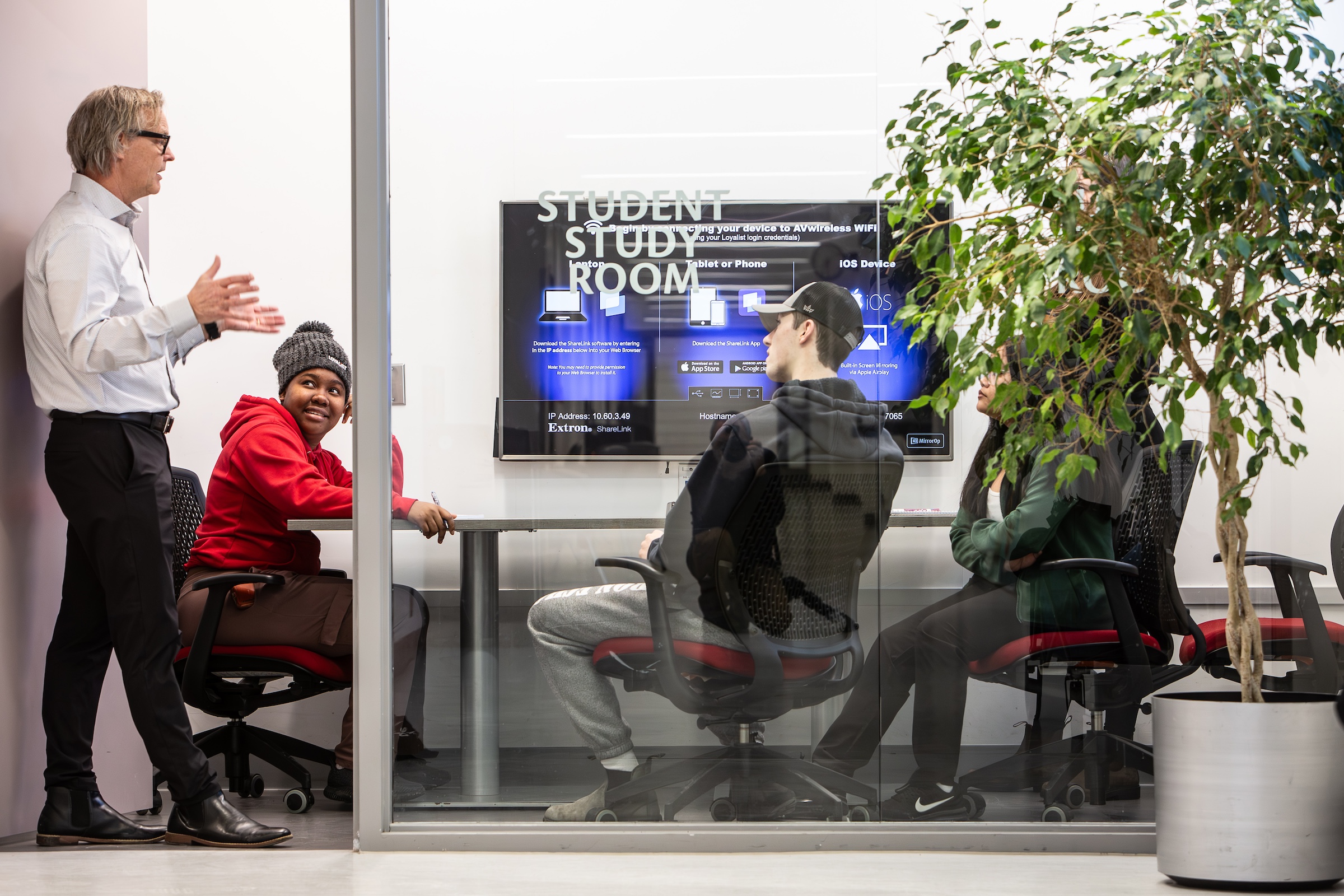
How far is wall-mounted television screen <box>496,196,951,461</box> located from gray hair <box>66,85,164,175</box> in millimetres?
936

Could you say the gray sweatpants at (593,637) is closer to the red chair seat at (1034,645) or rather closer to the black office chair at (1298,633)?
the red chair seat at (1034,645)

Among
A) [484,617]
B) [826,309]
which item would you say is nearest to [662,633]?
[484,617]

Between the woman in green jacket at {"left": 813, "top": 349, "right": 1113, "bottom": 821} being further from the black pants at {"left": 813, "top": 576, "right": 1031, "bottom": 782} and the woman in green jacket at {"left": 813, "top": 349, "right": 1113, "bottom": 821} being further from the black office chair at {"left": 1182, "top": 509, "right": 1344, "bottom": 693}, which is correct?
the black office chair at {"left": 1182, "top": 509, "right": 1344, "bottom": 693}

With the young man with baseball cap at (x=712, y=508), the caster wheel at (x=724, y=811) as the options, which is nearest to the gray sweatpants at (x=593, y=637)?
the young man with baseball cap at (x=712, y=508)

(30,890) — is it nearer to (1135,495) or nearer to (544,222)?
(544,222)

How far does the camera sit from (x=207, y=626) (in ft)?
10.5

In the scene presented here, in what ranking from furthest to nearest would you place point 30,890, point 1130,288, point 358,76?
1. point 358,76
2. point 30,890
3. point 1130,288

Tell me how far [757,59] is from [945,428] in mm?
944

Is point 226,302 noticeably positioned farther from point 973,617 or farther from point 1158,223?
point 1158,223

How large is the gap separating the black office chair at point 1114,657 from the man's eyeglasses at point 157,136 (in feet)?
7.44

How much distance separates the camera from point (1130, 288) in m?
2.12

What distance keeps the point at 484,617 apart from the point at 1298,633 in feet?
6.10

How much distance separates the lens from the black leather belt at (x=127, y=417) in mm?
2635

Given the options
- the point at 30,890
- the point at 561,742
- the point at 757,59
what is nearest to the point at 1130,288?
the point at 757,59
